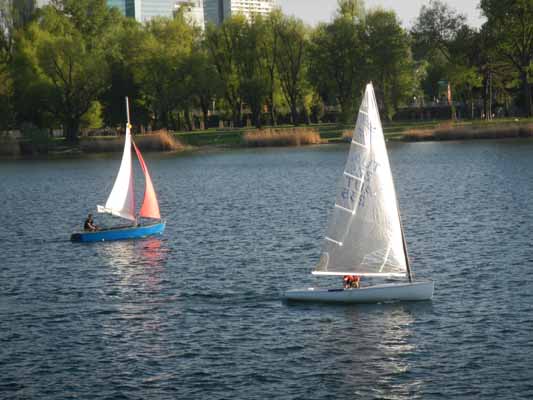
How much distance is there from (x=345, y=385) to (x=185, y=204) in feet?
164

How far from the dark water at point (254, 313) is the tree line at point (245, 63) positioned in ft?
249

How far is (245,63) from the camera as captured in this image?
15975 centimetres

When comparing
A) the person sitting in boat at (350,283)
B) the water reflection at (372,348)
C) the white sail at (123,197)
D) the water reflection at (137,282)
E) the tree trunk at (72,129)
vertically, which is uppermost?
the tree trunk at (72,129)

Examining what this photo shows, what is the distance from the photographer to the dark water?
1166 inches

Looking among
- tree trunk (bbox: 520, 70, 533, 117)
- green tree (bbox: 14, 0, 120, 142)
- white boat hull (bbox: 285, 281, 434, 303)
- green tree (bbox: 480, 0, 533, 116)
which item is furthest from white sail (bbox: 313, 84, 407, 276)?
green tree (bbox: 14, 0, 120, 142)

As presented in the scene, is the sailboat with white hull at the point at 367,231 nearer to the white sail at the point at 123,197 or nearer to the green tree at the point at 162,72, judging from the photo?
the white sail at the point at 123,197

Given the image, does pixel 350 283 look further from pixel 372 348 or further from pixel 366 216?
pixel 372 348

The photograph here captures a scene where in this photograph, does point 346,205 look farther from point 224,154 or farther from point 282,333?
point 224,154

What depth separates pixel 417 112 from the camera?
177250 mm

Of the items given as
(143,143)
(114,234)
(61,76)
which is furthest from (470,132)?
(114,234)

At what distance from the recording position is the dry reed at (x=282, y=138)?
467 ft

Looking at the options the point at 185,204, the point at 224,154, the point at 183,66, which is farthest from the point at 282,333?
the point at 183,66

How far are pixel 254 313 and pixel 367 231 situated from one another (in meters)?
5.39

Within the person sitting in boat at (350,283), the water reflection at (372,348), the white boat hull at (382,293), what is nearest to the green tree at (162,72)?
the person sitting in boat at (350,283)
